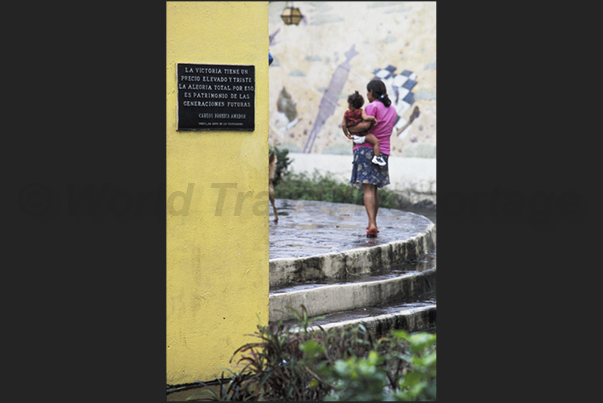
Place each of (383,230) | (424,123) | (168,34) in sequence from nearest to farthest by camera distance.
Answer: (168,34), (383,230), (424,123)

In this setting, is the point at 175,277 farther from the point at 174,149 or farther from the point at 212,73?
the point at 212,73

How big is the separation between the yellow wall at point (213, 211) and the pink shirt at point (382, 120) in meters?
3.69

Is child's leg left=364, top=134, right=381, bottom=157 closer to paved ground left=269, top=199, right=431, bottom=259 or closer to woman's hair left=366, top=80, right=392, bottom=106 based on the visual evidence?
woman's hair left=366, top=80, right=392, bottom=106

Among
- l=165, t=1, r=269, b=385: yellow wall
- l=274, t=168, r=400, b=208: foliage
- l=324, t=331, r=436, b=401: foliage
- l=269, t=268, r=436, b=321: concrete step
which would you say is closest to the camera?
l=324, t=331, r=436, b=401: foliage

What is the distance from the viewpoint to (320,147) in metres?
14.8

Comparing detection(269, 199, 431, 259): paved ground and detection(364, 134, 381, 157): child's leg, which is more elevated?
detection(364, 134, 381, 157): child's leg

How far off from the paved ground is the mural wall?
2581 mm

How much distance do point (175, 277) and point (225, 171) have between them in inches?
32.5

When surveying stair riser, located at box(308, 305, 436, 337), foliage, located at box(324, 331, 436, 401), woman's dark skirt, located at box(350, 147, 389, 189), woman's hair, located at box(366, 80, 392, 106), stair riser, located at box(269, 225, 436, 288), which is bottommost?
stair riser, located at box(308, 305, 436, 337)

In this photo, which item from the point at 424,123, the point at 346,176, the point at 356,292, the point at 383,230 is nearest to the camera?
the point at 356,292

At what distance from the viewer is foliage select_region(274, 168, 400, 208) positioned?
13.3 meters

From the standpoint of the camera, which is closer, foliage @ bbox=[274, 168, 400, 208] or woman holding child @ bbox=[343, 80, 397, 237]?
woman holding child @ bbox=[343, 80, 397, 237]

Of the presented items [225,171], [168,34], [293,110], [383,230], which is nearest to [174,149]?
[225,171]

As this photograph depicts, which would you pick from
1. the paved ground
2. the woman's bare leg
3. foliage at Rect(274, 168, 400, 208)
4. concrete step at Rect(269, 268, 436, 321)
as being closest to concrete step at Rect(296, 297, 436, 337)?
concrete step at Rect(269, 268, 436, 321)
